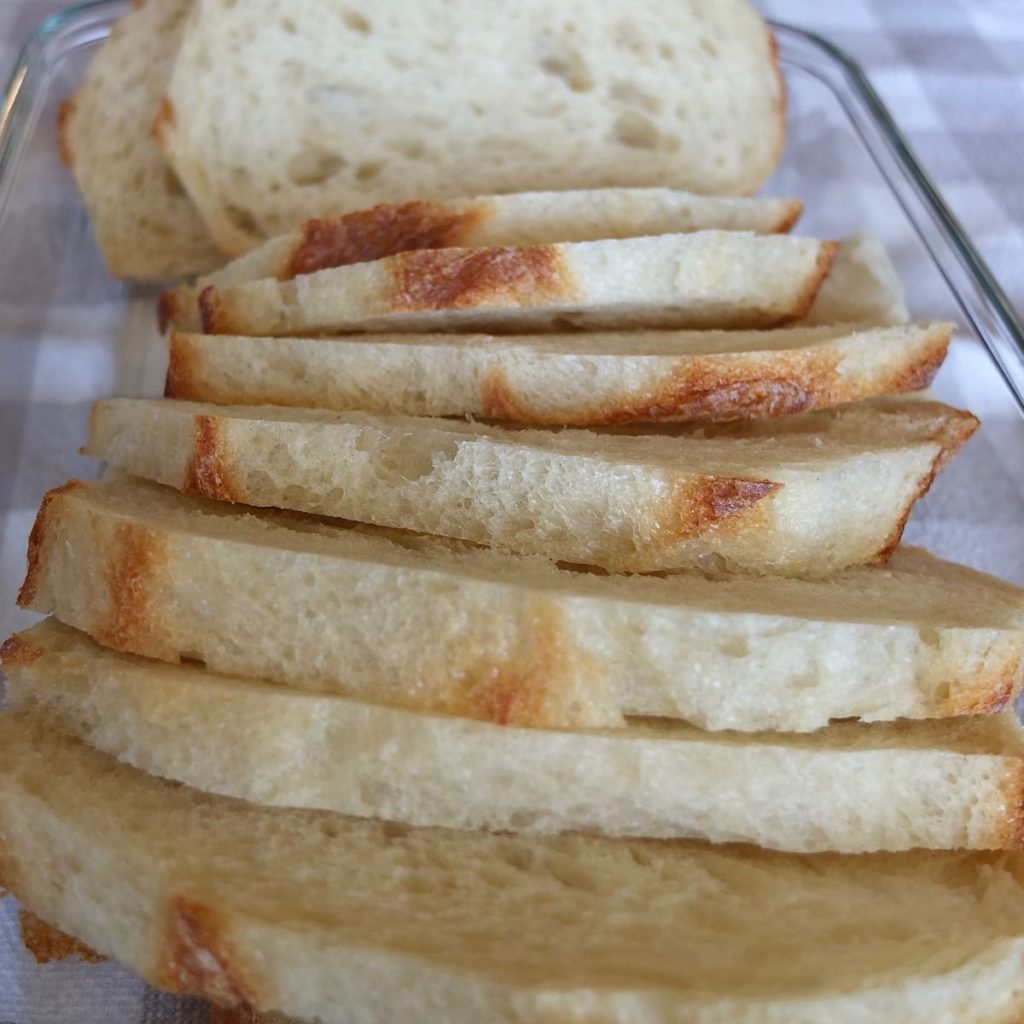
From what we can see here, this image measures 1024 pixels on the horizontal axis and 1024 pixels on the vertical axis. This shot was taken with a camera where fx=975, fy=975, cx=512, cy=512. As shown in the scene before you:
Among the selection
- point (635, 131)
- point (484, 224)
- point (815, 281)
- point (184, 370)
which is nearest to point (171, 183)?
point (184, 370)

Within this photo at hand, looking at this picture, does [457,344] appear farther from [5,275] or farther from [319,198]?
[5,275]

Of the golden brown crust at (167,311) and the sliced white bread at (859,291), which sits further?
the golden brown crust at (167,311)

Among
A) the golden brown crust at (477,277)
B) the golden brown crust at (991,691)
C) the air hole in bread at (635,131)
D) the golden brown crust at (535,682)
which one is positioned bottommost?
the golden brown crust at (991,691)

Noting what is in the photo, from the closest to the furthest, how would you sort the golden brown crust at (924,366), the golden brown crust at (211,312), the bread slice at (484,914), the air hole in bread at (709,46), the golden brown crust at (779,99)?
the bread slice at (484,914), the golden brown crust at (924,366), the golden brown crust at (211,312), the air hole in bread at (709,46), the golden brown crust at (779,99)

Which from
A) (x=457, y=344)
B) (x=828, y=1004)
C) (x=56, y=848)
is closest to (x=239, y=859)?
(x=56, y=848)

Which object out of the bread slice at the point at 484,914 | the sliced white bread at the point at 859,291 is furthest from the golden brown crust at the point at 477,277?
the bread slice at the point at 484,914

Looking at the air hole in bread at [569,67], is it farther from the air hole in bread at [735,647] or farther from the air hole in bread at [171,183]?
the air hole in bread at [735,647]

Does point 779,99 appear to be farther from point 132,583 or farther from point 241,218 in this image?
point 132,583
